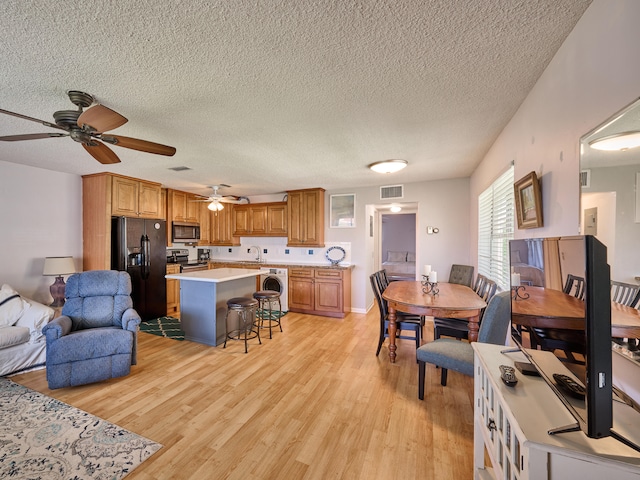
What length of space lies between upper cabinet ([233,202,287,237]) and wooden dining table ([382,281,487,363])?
3.11 metres

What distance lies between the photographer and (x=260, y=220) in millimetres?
5758

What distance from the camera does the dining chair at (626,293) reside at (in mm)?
845

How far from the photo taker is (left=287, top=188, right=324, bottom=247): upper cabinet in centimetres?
515

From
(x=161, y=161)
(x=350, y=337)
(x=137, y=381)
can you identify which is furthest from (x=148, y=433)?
(x=161, y=161)

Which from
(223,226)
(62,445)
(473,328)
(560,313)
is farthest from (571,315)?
(223,226)

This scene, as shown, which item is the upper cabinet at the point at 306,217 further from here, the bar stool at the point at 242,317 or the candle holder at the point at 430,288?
the candle holder at the point at 430,288

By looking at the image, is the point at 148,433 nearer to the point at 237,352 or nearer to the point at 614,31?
the point at 237,352

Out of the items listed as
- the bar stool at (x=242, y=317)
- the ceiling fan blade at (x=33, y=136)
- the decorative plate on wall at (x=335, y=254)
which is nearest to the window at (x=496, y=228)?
the decorative plate on wall at (x=335, y=254)

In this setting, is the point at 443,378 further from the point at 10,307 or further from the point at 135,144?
the point at 10,307

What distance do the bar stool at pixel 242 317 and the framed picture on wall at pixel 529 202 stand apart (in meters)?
2.92

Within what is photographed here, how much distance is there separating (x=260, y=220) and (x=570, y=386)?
5446 mm

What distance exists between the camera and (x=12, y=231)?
3494mm

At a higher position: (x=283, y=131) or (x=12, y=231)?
(x=283, y=131)

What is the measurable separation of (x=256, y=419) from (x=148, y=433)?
0.75 metres
